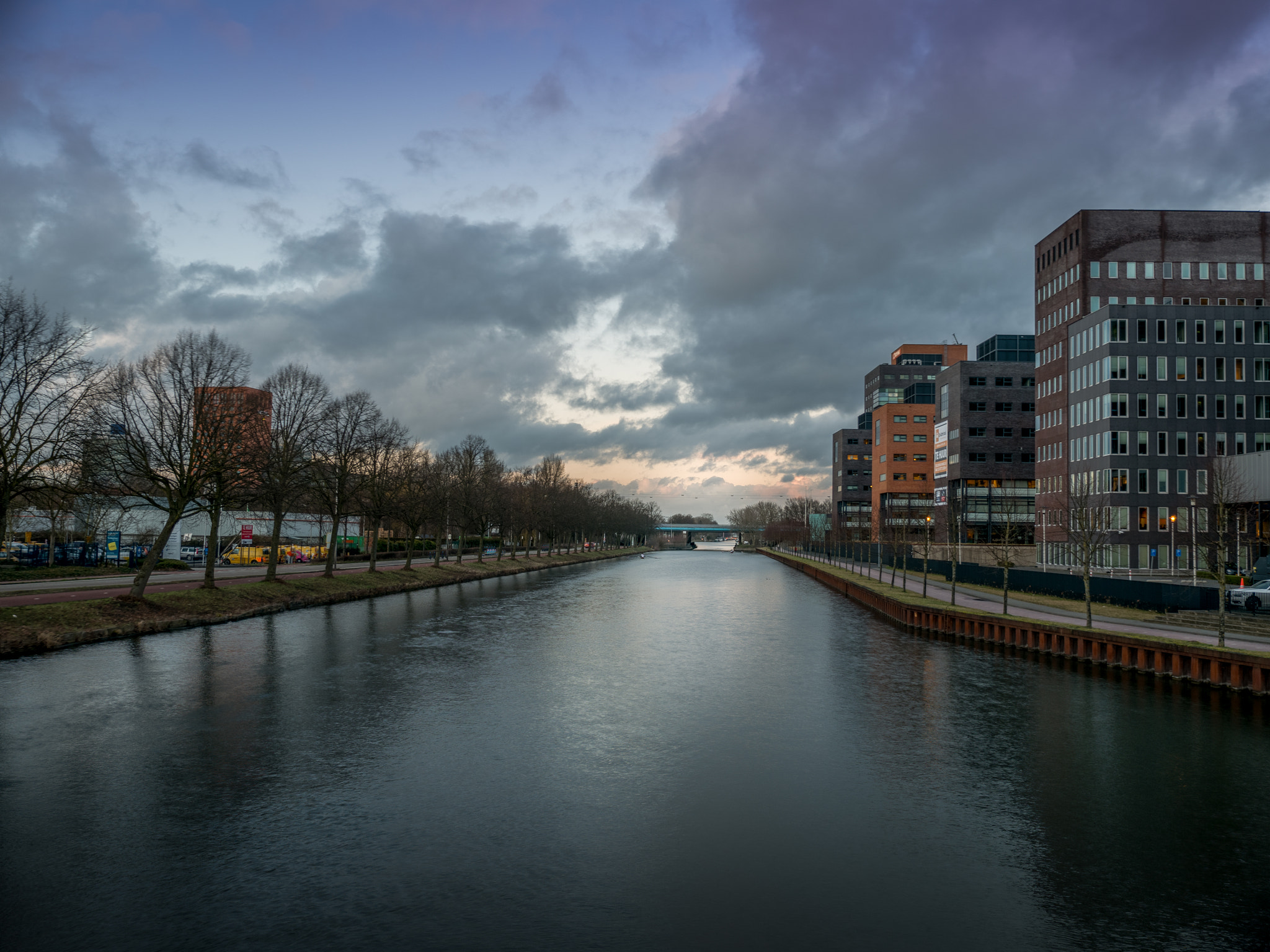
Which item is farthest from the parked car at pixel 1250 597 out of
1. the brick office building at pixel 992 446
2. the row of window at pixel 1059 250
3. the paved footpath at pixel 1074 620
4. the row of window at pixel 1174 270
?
the brick office building at pixel 992 446

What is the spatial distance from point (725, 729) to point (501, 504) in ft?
258

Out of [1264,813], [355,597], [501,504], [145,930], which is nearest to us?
[145,930]

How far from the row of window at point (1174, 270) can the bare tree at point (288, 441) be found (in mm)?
89243

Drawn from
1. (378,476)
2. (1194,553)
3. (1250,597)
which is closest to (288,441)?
(378,476)

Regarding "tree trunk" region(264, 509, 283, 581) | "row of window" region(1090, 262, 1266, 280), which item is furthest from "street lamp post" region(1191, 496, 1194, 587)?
"tree trunk" region(264, 509, 283, 581)

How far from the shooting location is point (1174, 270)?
96688mm

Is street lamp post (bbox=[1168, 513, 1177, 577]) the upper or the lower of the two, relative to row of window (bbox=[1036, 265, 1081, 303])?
lower

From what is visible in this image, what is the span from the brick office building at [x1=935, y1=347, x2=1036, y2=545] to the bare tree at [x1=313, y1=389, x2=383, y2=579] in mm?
95702

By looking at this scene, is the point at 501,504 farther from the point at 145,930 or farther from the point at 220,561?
the point at 145,930

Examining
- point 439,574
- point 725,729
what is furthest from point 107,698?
point 439,574

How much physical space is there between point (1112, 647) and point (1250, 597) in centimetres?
1527

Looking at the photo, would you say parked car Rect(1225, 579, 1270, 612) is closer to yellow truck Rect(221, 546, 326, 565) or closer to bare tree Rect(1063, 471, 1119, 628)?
bare tree Rect(1063, 471, 1119, 628)

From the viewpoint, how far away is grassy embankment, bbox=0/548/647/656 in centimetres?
3077

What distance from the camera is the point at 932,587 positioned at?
212 feet
